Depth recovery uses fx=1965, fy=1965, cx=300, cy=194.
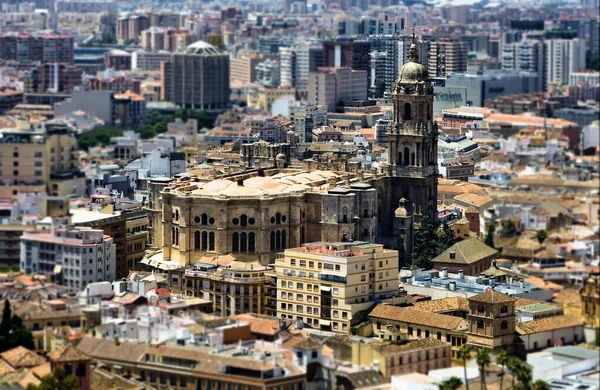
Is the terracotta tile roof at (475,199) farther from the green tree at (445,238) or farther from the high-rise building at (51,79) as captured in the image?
the high-rise building at (51,79)

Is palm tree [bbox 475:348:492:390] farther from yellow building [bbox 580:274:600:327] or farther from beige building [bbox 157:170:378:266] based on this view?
beige building [bbox 157:170:378:266]

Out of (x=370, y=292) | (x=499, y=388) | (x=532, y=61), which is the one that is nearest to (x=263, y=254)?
(x=370, y=292)

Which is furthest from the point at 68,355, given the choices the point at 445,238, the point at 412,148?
the point at 412,148

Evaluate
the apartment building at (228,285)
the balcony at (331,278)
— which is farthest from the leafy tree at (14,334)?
the balcony at (331,278)

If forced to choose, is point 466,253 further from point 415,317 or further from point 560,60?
point 560,60

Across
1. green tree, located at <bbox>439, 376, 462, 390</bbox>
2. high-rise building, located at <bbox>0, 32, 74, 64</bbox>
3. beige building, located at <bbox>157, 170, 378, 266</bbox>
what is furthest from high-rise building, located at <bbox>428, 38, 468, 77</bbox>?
high-rise building, located at <bbox>0, 32, 74, 64</bbox>

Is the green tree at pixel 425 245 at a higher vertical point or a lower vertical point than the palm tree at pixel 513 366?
lower
